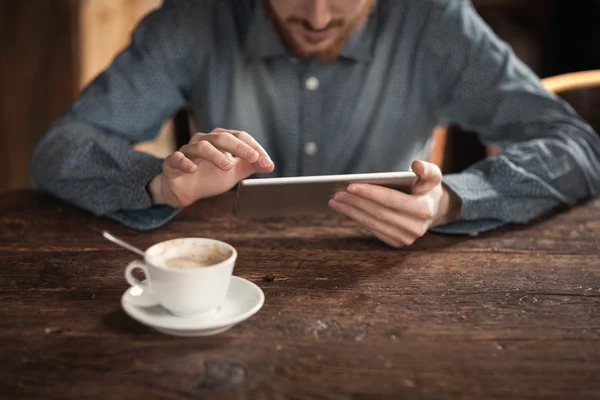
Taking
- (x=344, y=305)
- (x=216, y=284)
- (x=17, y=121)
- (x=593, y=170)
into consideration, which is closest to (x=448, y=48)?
(x=593, y=170)

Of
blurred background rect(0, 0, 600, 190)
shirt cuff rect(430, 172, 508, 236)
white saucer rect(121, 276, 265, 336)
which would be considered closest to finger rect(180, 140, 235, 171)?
white saucer rect(121, 276, 265, 336)

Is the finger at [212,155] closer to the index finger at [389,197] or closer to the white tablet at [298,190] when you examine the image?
the white tablet at [298,190]

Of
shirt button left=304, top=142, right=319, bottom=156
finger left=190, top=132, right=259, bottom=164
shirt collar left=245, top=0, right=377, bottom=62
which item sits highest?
shirt collar left=245, top=0, right=377, bottom=62

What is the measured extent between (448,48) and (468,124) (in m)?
0.20

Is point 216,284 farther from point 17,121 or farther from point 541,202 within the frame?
point 17,121

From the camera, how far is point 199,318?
2.72ft

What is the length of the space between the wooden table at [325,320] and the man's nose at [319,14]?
1.45 feet

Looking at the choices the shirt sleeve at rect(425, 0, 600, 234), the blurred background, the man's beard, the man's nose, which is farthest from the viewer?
the blurred background

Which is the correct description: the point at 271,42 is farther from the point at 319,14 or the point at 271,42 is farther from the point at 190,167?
the point at 190,167

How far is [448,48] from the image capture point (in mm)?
1680

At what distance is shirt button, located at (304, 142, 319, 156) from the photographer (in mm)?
1723

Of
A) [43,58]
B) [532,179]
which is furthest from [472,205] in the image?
[43,58]

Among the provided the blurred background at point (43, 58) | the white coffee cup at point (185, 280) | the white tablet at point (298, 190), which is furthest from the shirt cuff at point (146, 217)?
the blurred background at point (43, 58)

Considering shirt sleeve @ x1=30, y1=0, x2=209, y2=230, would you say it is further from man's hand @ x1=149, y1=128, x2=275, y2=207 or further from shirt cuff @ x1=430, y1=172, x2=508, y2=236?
shirt cuff @ x1=430, y1=172, x2=508, y2=236
